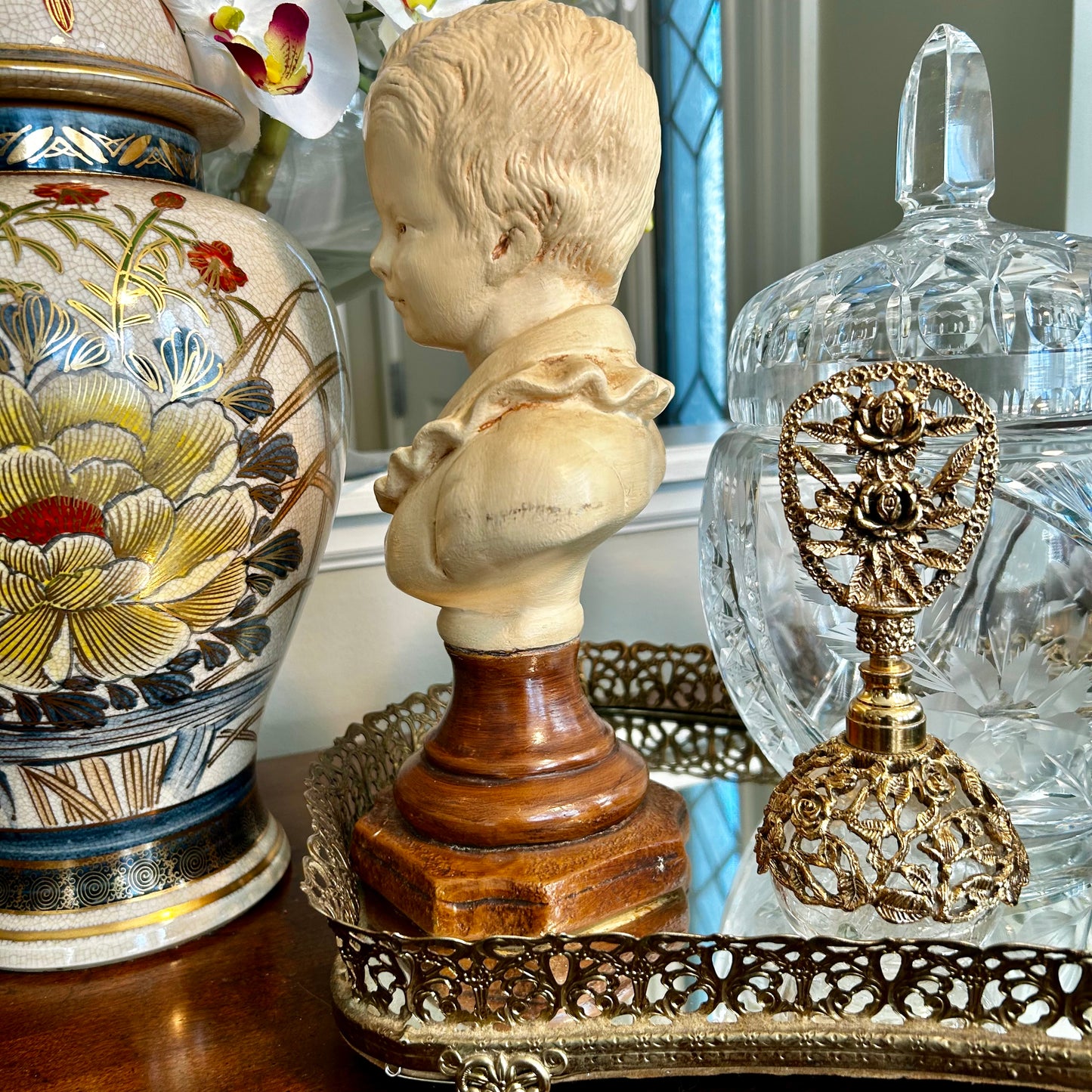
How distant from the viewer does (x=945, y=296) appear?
46 centimetres

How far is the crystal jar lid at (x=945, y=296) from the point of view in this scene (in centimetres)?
45

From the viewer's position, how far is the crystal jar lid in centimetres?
45

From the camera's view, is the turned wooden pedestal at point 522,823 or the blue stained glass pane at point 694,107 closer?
the turned wooden pedestal at point 522,823

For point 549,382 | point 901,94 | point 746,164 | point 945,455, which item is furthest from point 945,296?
point 746,164

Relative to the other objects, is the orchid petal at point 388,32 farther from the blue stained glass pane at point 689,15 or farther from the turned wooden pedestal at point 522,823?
the blue stained glass pane at point 689,15

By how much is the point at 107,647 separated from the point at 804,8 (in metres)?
0.92

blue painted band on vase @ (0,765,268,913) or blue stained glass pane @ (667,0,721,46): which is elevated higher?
blue stained glass pane @ (667,0,721,46)

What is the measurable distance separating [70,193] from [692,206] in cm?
89

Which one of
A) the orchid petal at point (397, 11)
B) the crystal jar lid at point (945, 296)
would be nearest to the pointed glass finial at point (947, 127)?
the crystal jar lid at point (945, 296)

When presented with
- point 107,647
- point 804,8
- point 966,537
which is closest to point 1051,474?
point 966,537

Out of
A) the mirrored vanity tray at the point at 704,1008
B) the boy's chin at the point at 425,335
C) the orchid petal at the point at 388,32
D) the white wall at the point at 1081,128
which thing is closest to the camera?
the mirrored vanity tray at the point at 704,1008

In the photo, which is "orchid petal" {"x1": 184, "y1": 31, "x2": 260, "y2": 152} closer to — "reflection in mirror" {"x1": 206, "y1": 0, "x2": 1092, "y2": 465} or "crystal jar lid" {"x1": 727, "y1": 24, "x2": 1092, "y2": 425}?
"reflection in mirror" {"x1": 206, "y1": 0, "x2": 1092, "y2": 465}

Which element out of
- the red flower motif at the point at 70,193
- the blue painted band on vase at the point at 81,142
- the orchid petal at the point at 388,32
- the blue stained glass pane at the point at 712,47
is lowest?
the red flower motif at the point at 70,193

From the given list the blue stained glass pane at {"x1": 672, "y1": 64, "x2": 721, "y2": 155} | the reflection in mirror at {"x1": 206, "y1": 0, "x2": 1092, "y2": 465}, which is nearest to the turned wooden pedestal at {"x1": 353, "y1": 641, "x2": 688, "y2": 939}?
the reflection in mirror at {"x1": 206, "y1": 0, "x2": 1092, "y2": 465}
